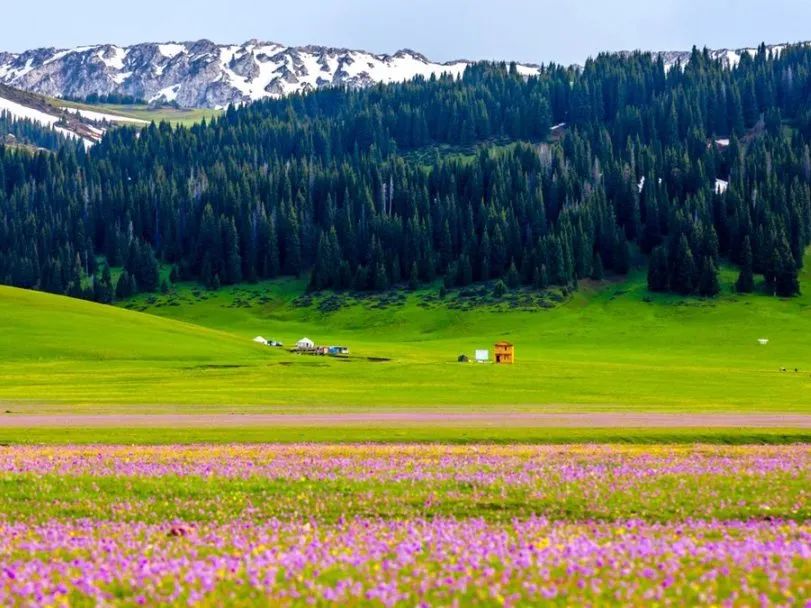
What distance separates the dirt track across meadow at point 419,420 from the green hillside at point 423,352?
601 cm

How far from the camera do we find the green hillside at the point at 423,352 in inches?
2643

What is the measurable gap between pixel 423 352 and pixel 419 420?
65.6 meters

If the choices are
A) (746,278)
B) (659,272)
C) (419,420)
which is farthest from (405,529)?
(659,272)

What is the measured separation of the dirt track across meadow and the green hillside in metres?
6.01

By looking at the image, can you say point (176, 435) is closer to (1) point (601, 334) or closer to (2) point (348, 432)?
(2) point (348, 432)

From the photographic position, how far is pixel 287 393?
68.8 m

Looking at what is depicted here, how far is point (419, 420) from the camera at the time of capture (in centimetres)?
4859

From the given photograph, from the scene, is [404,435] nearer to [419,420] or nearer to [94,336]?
[419,420]

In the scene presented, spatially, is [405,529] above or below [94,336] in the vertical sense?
above

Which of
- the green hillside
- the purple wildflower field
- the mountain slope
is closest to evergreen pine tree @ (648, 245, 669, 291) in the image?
the green hillside

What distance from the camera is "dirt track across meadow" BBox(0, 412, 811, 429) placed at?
45.6m

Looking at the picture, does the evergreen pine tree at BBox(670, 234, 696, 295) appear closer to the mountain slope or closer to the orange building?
the orange building

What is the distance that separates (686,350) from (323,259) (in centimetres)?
9349

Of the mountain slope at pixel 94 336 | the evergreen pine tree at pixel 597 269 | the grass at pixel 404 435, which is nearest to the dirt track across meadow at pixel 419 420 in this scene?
the grass at pixel 404 435
